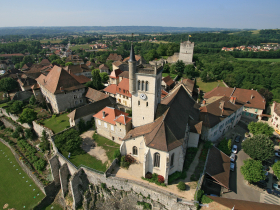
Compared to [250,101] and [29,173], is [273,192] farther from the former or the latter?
[29,173]

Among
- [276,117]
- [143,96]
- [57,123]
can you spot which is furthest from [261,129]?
[57,123]

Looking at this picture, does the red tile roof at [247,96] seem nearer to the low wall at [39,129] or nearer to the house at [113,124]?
the house at [113,124]

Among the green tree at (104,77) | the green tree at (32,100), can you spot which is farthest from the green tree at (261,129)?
the green tree at (32,100)

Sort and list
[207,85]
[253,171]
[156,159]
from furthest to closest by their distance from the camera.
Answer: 1. [207,85]
2. [253,171]
3. [156,159]

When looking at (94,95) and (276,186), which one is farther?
(94,95)

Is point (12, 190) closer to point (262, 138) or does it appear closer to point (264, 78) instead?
point (262, 138)

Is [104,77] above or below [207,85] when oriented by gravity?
above

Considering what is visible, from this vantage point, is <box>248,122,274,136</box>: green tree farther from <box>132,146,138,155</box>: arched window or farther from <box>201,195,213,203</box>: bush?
<box>132,146,138,155</box>: arched window
